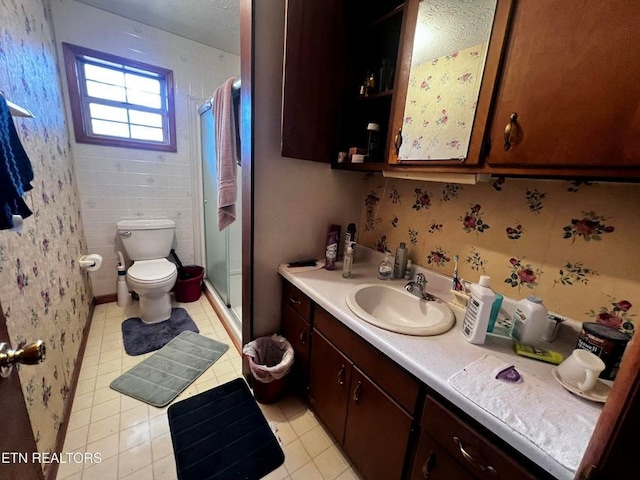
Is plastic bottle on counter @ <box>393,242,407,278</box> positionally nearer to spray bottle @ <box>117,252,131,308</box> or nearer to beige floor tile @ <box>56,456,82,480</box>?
beige floor tile @ <box>56,456,82,480</box>

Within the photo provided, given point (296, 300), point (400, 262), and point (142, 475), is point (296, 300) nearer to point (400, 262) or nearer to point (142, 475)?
point (400, 262)

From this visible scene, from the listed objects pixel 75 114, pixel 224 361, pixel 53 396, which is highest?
pixel 75 114

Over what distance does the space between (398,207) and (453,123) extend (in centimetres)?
60

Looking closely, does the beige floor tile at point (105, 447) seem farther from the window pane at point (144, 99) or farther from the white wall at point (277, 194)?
the window pane at point (144, 99)

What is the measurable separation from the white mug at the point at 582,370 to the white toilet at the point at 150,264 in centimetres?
228

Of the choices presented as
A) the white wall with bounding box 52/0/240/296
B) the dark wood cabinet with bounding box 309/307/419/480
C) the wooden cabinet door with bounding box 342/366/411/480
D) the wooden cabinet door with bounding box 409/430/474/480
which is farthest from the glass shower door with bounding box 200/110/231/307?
the wooden cabinet door with bounding box 409/430/474/480

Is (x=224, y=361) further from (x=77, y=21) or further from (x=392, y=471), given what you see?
(x=77, y=21)

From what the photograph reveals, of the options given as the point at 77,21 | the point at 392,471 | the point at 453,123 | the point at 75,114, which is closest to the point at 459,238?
the point at 453,123

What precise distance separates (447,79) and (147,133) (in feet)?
8.31

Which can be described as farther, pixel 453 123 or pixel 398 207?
pixel 398 207

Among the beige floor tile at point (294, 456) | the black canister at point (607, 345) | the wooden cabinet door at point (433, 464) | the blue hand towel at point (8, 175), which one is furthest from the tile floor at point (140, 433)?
the blue hand towel at point (8, 175)

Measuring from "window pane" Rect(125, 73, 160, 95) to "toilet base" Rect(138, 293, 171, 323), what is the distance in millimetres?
1822

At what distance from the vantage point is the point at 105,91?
2.15 meters

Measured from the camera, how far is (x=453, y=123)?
85 centimetres
